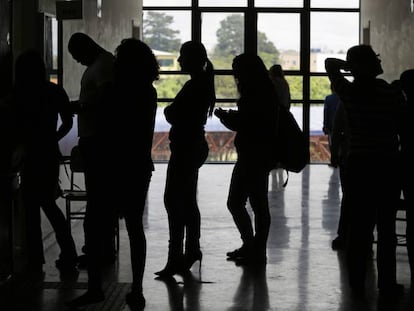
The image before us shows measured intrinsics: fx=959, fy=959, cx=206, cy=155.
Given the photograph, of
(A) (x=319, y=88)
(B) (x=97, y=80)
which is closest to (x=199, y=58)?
(B) (x=97, y=80)

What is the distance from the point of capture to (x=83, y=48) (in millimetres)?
6090

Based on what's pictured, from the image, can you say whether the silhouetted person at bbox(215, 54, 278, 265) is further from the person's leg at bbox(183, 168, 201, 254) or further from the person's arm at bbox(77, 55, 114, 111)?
the person's arm at bbox(77, 55, 114, 111)

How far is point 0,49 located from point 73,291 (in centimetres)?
153

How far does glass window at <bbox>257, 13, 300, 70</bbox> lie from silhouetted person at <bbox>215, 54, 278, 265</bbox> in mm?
9219

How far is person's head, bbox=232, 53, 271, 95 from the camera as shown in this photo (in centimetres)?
639

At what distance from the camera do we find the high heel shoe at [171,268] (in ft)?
20.2

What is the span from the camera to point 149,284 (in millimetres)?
5930

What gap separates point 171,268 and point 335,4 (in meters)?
10.3

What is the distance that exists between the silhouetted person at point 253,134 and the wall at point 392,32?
16.9 feet

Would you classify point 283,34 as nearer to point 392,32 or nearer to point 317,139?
point 317,139

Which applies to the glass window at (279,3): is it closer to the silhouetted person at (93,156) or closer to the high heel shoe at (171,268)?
the silhouetted person at (93,156)

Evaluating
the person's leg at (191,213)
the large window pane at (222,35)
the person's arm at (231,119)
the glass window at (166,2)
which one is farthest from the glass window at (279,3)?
the person's leg at (191,213)

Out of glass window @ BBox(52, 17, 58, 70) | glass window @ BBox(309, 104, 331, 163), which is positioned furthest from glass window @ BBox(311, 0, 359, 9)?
glass window @ BBox(52, 17, 58, 70)

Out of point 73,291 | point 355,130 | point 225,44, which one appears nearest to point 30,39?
point 73,291
